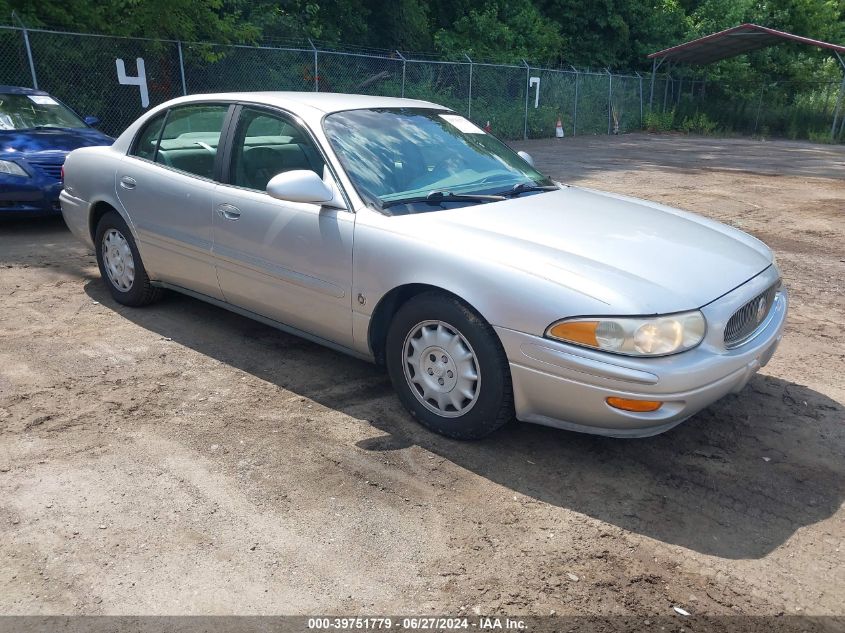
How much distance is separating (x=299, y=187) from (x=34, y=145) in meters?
5.77

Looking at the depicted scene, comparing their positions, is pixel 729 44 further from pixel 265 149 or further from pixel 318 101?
pixel 265 149

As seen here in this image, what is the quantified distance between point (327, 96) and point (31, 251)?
4105 millimetres

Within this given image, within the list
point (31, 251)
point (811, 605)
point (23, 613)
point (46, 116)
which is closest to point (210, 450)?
point (23, 613)

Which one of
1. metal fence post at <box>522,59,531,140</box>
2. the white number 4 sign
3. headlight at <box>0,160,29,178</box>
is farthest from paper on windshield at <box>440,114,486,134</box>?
metal fence post at <box>522,59,531,140</box>

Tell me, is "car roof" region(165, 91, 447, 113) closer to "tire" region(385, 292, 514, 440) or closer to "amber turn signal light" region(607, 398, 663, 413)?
"tire" region(385, 292, 514, 440)

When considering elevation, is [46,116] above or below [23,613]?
above

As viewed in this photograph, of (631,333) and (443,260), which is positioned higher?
(443,260)

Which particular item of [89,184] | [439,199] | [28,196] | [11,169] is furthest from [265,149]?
[11,169]

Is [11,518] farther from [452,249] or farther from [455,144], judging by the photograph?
[455,144]

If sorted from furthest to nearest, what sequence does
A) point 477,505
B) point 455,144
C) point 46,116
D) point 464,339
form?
point 46,116 → point 455,144 → point 464,339 → point 477,505

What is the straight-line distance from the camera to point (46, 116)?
9.01 metres

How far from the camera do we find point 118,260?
539 cm

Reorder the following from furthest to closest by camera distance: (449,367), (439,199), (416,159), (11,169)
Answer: (11,169) → (416,159) → (439,199) → (449,367)

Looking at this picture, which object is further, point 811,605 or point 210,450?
point 210,450
